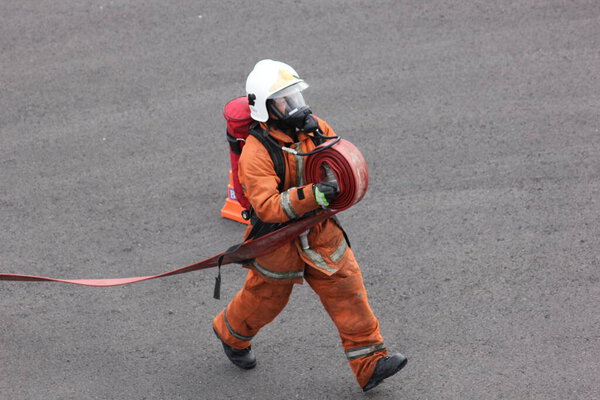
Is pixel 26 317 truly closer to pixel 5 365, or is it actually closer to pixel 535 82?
pixel 5 365

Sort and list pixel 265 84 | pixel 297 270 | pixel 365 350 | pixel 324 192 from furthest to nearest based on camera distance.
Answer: pixel 365 350
pixel 297 270
pixel 265 84
pixel 324 192

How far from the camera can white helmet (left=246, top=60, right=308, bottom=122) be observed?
446cm

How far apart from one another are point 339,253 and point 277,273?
1.27ft

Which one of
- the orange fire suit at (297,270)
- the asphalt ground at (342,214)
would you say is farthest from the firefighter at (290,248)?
the asphalt ground at (342,214)

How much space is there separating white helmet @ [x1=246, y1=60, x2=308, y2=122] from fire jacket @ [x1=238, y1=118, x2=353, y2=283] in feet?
0.38

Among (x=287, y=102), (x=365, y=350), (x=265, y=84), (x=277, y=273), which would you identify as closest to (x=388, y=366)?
(x=365, y=350)

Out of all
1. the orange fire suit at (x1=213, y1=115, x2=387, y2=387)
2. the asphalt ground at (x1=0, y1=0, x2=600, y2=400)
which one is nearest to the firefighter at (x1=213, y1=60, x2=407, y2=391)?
the orange fire suit at (x1=213, y1=115, x2=387, y2=387)

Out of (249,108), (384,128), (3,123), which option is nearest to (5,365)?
(249,108)

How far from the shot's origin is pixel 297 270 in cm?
481

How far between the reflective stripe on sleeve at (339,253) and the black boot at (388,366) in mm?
713

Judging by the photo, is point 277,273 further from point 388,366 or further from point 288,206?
point 388,366

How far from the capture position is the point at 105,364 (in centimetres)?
540

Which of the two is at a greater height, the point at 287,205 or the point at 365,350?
the point at 287,205

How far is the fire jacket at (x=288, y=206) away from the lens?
438 cm
